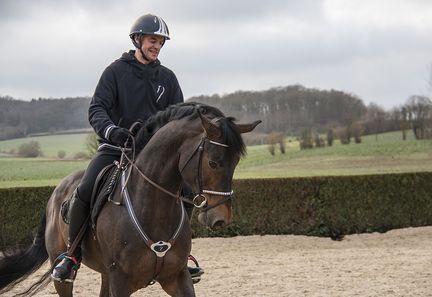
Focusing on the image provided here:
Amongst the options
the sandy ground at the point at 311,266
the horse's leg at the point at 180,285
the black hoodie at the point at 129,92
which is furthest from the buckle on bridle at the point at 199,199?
the sandy ground at the point at 311,266

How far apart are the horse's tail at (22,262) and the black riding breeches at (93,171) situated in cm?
175

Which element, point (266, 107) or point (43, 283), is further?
point (266, 107)

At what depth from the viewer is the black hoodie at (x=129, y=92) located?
5.22 meters

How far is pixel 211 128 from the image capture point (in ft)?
13.5

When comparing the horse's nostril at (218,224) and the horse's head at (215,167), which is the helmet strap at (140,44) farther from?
the horse's nostril at (218,224)

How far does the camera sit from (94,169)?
5238 mm

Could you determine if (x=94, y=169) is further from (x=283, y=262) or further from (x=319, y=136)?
(x=319, y=136)

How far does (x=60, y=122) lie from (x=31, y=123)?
4.90 feet

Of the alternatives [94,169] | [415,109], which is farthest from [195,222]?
[415,109]

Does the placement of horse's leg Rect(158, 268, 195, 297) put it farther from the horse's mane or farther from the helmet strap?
the helmet strap

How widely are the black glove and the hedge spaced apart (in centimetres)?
1110

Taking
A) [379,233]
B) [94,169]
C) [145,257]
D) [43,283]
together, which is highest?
[94,169]

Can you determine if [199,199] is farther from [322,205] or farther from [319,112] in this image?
[319,112]

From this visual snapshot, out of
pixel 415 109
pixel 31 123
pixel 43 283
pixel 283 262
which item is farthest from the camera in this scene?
pixel 415 109
